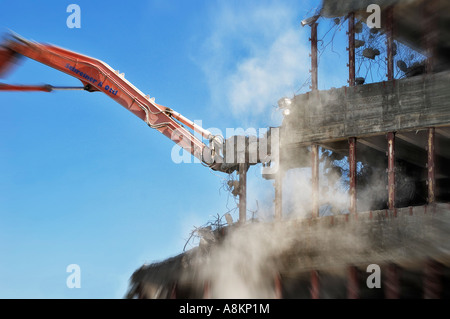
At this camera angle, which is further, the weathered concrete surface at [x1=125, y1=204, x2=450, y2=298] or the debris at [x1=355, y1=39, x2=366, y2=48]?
the debris at [x1=355, y1=39, x2=366, y2=48]

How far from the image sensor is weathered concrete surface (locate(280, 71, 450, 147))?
2375cm

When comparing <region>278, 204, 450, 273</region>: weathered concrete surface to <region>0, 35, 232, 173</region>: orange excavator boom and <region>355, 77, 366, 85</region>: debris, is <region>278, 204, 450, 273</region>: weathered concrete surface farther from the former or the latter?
<region>355, 77, 366, 85</region>: debris

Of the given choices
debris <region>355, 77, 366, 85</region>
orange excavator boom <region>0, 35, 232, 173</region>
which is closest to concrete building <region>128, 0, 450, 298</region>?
debris <region>355, 77, 366, 85</region>

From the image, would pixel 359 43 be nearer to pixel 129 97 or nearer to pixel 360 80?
pixel 360 80

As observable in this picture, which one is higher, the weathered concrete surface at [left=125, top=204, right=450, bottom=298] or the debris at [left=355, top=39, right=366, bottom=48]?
the debris at [left=355, top=39, right=366, bottom=48]

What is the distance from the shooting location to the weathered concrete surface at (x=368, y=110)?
23.8 metres

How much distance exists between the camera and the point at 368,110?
2520 cm

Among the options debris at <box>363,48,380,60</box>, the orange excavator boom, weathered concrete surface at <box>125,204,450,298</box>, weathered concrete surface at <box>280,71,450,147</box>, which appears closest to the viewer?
weathered concrete surface at <box>125,204,450,298</box>

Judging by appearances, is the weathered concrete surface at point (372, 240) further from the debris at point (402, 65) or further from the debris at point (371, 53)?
the debris at point (371, 53)

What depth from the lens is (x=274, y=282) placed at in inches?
987

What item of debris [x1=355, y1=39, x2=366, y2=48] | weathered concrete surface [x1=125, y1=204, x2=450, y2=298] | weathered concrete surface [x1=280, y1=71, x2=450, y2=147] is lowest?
weathered concrete surface [x1=125, y1=204, x2=450, y2=298]
